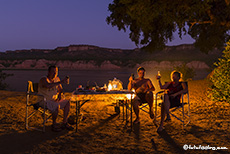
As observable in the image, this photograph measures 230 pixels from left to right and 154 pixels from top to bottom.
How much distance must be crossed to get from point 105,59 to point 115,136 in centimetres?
7656

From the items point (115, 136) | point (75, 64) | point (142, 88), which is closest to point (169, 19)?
point (142, 88)

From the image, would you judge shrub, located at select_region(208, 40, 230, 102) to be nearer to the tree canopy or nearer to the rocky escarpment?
the tree canopy

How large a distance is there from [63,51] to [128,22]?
100 m

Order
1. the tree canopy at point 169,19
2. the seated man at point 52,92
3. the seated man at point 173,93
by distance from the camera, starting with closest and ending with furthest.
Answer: the seated man at point 52,92 → the seated man at point 173,93 → the tree canopy at point 169,19

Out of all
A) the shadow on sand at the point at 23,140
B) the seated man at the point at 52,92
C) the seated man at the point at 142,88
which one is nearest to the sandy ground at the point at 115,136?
the shadow on sand at the point at 23,140

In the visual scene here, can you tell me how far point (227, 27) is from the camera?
36.5 ft

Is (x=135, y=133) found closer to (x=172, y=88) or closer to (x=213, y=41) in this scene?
(x=172, y=88)

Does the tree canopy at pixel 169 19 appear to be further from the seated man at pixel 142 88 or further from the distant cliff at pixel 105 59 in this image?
the distant cliff at pixel 105 59

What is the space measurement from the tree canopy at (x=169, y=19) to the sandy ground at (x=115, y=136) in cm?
569

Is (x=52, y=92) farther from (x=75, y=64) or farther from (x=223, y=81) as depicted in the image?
(x=75, y=64)

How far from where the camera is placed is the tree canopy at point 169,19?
366 inches

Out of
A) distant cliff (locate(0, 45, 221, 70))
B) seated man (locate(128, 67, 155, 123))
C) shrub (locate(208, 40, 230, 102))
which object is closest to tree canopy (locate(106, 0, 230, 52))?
shrub (locate(208, 40, 230, 102))

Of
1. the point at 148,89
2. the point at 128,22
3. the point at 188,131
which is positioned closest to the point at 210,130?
the point at 188,131

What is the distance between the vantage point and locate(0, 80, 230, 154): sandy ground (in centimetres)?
332
